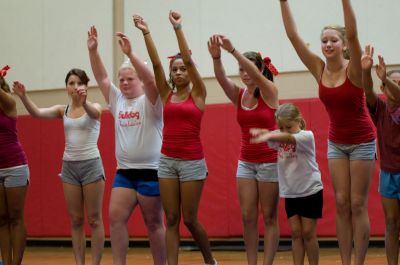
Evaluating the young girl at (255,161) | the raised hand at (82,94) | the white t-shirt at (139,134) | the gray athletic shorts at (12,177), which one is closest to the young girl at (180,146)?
the white t-shirt at (139,134)

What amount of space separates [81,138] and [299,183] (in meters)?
2.10

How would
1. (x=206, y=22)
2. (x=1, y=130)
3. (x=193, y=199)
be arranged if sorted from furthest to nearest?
(x=206, y=22), (x=1, y=130), (x=193, y=199)

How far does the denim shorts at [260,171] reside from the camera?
17.6 ft

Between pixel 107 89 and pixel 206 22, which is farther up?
pixel 206 22

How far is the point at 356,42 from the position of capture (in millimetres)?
4820

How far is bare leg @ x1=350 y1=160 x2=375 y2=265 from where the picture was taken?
493cm

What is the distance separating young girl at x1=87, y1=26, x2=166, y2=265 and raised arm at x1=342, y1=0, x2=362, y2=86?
5.42ft

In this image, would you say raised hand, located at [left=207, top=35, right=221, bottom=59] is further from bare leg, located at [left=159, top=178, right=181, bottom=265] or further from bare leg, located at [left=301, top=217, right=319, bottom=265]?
bare leg, located at [left=301, top=217, right=319, bottom=265]

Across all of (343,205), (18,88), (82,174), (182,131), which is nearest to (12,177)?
(82,174)

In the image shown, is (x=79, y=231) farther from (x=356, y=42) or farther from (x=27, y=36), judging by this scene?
(x=27, y=36)

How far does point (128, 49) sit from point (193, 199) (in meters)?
1.38

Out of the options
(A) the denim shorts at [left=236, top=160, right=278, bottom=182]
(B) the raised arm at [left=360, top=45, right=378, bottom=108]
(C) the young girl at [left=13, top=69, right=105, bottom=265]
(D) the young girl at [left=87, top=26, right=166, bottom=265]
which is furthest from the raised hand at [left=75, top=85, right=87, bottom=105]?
(B) the raised arm at [left=360, top=45, right=378, bottom=108]

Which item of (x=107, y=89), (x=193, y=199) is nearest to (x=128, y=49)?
(x=107, y=89)

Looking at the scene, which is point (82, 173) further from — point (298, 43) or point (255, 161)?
point (298, 43)
